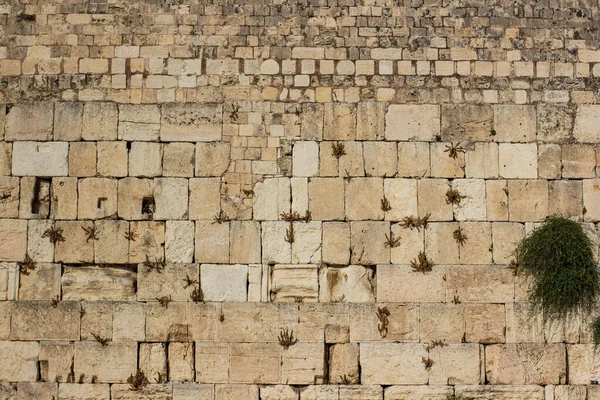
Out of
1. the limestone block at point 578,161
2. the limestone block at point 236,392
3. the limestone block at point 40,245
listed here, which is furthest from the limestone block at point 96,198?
the limestone block at point 578,161

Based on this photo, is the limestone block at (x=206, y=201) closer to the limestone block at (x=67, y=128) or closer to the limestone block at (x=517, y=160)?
the limestone block at (x=67, y=128)

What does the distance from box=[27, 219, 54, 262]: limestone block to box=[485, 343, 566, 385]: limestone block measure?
4.99 m

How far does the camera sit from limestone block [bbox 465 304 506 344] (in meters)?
8.12

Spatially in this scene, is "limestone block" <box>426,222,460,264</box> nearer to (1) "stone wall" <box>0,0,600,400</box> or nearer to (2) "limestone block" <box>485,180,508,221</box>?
(1) "stone wall" <box>0,0,600,400</box>

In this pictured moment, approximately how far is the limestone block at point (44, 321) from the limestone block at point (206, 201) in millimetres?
1674

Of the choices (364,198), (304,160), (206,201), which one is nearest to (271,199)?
(304,160)

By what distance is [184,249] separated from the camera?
8.20 m

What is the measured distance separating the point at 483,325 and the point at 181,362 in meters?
3.35

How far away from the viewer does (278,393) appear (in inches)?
314

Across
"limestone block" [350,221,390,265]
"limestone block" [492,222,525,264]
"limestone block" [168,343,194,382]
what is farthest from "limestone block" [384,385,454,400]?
"limestone block" [168,343,194,382]

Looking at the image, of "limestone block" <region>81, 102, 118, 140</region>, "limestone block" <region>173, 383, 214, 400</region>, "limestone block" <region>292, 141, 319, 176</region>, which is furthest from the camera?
"limestone block" <region>81, 102, 118, 140</region>

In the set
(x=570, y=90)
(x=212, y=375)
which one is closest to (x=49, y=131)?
(x=212, y=375)

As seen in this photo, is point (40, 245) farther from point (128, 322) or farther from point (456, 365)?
point (456, 365)

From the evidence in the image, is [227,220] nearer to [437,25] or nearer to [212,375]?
[212,375]
